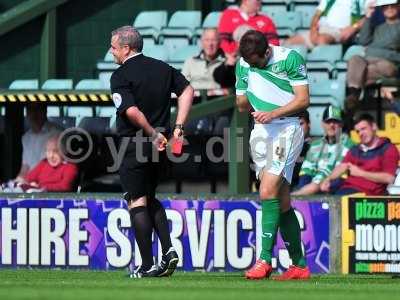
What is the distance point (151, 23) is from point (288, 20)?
70.4 inches

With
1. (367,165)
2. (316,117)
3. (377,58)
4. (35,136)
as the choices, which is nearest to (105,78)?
(35,136)

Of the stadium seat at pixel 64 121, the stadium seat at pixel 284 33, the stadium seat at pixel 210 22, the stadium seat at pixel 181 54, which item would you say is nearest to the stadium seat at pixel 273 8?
the stadium seat at pixel 284 33

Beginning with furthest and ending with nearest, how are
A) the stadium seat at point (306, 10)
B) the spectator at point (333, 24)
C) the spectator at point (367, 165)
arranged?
1. the stadium seat at point (306, 10)
2. the spectator at point (333, 24)
3. the spectator at point (367, 165)

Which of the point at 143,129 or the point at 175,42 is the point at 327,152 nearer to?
the point at 175,42

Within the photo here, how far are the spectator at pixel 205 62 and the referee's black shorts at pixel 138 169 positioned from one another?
4.87 metres

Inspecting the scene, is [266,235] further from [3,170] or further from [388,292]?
[3,170]

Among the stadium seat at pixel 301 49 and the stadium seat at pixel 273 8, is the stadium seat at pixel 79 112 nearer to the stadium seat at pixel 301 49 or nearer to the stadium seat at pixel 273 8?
the stadium seat at pixel 301 49

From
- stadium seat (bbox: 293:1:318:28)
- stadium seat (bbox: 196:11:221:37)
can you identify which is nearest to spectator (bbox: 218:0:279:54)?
stadium seat (bbox: 196:11:221:37)

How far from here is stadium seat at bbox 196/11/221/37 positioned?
17.6 meters

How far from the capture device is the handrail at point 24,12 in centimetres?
1773

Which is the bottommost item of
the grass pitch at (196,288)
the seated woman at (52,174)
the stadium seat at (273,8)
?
the grass pitch at (196,288)

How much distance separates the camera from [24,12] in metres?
17.8

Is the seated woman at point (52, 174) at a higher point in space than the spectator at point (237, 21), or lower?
lower

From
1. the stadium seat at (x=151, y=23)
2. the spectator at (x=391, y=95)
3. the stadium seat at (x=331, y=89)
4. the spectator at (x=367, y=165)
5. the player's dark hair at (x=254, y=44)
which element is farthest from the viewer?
the stadium seat at (x=151, y=23)
